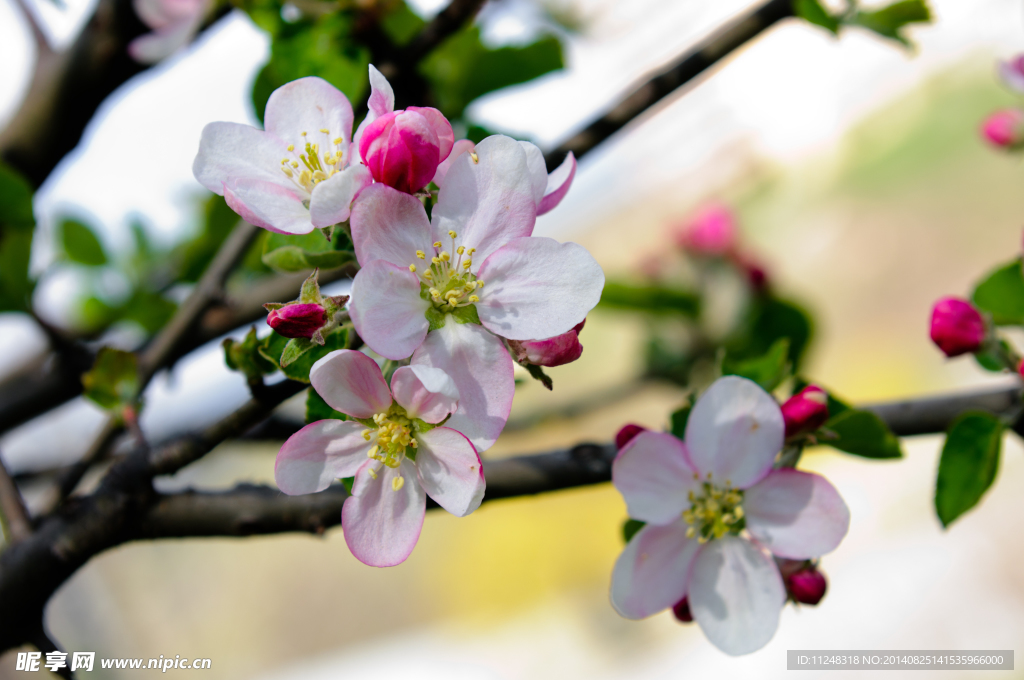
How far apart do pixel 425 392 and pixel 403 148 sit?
0.45 ft

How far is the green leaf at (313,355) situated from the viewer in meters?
0.41

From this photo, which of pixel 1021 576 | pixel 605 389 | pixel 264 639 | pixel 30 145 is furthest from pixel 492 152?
pixel 264 639

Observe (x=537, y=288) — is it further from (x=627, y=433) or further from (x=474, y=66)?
(x=474, y=66)

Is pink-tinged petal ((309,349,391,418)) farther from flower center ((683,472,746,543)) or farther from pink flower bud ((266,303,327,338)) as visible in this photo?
flower center ((683,472,746,543))

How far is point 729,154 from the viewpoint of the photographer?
4867 mm

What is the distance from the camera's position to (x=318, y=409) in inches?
18.1

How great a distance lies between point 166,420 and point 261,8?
1.00m

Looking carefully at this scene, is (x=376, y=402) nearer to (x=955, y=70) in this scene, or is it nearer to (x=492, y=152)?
(x=492, y=152)

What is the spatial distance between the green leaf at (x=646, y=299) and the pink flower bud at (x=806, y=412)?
2.35 feet

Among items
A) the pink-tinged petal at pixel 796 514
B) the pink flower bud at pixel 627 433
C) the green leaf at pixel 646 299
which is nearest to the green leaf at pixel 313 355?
the pink flower bud at pixel 627 433

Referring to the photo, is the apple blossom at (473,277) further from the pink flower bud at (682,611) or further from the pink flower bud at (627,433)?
the pink flower bud at (682,611)

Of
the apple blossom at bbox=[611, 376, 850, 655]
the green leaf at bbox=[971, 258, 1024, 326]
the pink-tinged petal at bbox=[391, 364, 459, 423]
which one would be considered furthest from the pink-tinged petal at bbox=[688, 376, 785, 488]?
the green leaf at bbox=[971, 258, 1024, 326]

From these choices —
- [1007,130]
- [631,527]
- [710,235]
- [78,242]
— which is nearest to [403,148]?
[631,527]

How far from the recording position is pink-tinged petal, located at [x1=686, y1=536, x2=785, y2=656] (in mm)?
489
